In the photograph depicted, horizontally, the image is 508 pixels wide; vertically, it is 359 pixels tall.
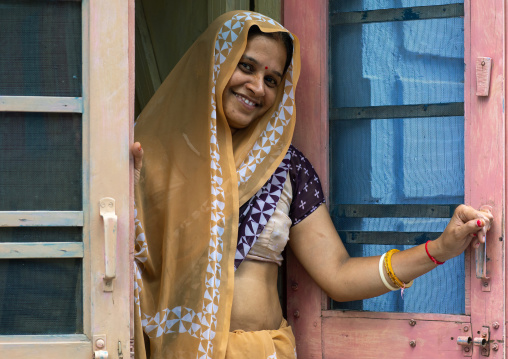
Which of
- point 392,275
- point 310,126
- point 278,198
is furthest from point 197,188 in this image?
point 392,275

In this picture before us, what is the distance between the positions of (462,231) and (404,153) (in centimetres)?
35

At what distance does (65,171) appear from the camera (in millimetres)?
1916

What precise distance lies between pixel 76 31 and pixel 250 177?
689 millimetres

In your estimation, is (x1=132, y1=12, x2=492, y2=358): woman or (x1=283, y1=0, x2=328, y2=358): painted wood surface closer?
(x1=132, y1=12, x2=492, y2=358): woman

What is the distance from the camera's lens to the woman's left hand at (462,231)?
2.20 meters

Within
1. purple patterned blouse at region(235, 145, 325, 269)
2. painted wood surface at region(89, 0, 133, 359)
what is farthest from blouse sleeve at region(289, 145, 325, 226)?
painted wood surface at region(89, 0, 133, 359)

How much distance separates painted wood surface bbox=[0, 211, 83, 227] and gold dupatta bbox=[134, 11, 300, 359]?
304 mm

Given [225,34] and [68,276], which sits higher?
[225,34]

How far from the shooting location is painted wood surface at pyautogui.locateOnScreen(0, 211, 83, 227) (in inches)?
73.8

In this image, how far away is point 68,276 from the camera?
6.28 feet

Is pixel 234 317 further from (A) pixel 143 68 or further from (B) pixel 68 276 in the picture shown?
(A) pixel 143 68

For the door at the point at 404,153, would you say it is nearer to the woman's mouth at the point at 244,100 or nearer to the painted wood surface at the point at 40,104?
the woman's mouth at the point at 244,100

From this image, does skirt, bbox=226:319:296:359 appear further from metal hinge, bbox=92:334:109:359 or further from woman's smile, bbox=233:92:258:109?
woman's smile, bbox=233:92:258:109

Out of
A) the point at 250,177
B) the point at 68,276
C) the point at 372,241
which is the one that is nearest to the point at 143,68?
the point at 250,177
